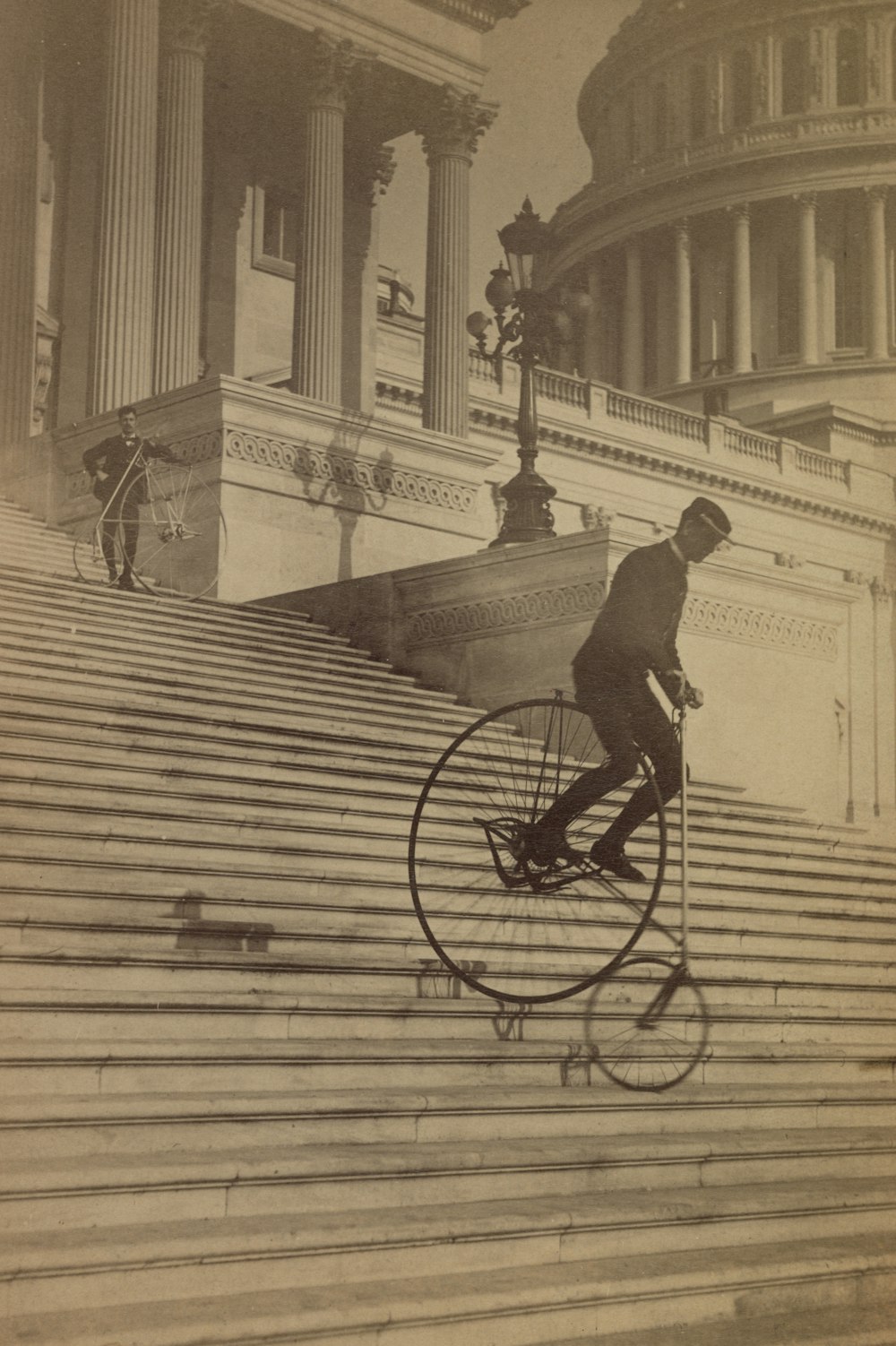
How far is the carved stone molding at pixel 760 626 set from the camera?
50.6 feet

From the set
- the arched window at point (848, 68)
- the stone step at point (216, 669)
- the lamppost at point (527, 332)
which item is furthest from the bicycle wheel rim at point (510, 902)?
the arched window at point (848, 68)

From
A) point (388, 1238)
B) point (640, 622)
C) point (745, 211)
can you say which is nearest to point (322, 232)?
point (640, 622)

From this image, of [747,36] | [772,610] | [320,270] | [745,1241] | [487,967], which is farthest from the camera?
[747,36]

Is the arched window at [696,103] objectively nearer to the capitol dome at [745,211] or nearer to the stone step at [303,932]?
the capitol dome at [745,211]

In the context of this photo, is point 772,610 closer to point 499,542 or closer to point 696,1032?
point 499,542

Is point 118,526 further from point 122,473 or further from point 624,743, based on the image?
point 624,743

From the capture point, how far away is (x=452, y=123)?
1094 inches

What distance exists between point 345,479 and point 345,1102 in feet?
52.0

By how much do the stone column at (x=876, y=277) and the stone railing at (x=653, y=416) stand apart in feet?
64.8

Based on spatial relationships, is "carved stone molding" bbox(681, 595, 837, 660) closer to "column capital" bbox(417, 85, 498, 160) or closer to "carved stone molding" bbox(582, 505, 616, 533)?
"column capital" bbox(417, 85, 498, 160)

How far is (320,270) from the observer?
84.3ft

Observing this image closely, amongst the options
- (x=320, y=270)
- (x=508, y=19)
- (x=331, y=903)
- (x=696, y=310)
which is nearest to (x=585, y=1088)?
(x=331, y=903)

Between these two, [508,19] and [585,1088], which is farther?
[508,19]

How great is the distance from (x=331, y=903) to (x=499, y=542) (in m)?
11.6
